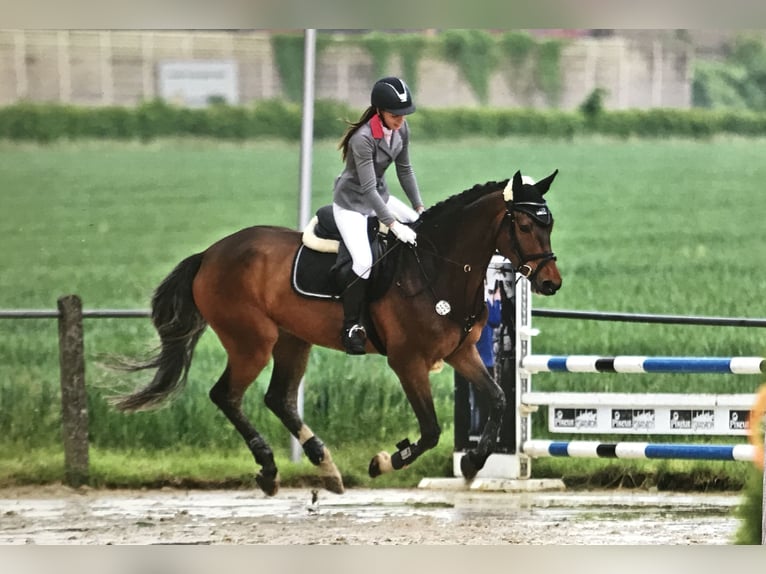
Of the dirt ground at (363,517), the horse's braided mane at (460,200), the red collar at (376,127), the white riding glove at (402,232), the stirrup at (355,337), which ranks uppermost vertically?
the red collar at (376,127)

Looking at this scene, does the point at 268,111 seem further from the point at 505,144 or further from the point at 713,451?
the point at 713,451

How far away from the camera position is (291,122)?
889cm

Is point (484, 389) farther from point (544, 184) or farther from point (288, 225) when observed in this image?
point (288, 225)

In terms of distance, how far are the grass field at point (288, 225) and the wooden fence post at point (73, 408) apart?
48mm

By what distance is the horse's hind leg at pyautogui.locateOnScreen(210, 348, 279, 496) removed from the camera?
8.74m

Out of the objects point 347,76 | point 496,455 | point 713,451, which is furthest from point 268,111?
point 713,451

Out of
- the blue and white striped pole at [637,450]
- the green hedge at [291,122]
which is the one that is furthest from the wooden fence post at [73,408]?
the blue and white striped pole at [637,450]

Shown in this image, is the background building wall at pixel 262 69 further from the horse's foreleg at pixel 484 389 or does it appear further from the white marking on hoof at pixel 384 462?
the white marking on hoof at pixel 384 462

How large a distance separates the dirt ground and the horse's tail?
466 mm

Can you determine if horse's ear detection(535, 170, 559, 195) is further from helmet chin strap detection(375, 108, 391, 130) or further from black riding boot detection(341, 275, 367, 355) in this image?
black riding boot detection(341, 275, 367, 355)

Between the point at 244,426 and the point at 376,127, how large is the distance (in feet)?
4.89

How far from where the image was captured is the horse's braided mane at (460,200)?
329 inches

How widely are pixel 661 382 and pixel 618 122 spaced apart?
1218 mm

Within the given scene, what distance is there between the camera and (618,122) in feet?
29.0
